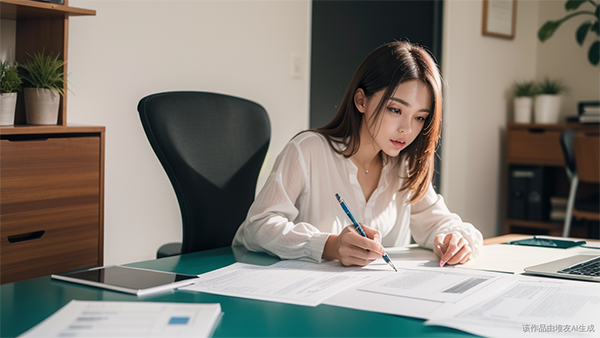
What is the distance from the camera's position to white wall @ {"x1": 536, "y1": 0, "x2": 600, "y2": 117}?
14.3ft

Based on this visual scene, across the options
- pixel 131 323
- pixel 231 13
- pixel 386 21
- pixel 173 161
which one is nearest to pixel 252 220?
pixel 173 161

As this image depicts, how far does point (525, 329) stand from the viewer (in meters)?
0.77

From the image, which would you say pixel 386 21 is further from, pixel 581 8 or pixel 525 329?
pixel 525 329

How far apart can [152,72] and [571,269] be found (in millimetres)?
1947

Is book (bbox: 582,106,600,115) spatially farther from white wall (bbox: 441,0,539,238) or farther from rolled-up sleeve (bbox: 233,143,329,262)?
rolled-up sleeve (bbox: 233,143,329,262)

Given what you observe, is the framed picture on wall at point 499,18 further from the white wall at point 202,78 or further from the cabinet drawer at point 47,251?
the cabinet drawer at point 47,251

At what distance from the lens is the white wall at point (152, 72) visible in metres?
2.34

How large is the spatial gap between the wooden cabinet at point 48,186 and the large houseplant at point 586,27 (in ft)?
11.0

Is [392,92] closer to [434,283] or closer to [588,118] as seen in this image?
[434,283]

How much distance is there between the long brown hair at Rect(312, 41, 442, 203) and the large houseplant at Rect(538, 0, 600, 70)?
300cm

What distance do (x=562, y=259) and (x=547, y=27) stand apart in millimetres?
3341

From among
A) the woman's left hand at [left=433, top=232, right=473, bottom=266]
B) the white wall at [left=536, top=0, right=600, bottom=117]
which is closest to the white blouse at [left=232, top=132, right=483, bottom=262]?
the woman's left hand at [left=433, top=232, right=473, bottom=266]

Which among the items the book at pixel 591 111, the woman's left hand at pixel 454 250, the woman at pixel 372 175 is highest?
the book at pixel 591 111

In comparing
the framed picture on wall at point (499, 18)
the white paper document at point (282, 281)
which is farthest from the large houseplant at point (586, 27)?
the white paper document at point (282, 281)
